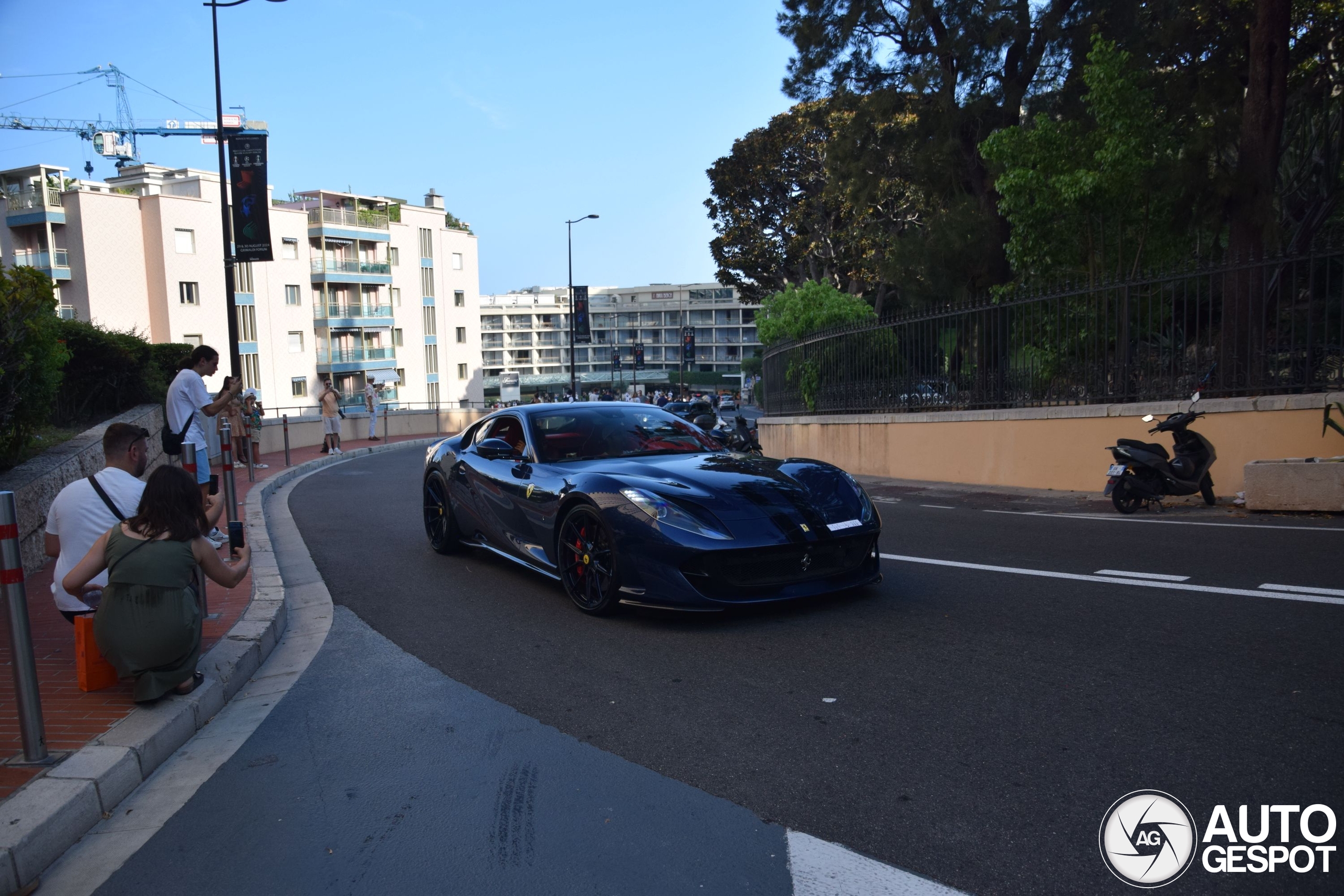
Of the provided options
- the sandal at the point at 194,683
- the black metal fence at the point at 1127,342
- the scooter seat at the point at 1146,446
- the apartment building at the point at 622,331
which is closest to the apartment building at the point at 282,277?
the black metal fence at the point at 1127,342

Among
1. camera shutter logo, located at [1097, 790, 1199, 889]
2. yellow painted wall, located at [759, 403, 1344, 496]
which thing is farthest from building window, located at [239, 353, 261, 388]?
camera shutter logo, located at [1097, 790, 1199, 889]

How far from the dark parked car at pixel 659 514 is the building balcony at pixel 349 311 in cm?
5367

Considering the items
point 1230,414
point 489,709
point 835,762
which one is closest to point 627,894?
point 835,762

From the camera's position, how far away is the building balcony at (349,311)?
56875mm

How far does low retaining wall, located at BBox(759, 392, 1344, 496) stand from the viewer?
32.0 feet

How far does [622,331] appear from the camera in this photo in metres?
120

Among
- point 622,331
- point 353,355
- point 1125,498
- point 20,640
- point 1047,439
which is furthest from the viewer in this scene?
point 622,331

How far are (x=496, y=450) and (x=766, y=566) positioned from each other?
100 inches

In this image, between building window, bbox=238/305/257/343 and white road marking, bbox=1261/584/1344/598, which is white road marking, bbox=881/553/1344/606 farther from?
building window, bbox=238/305/257/343

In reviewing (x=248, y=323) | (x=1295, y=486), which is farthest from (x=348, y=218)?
(x=1295, y=486)

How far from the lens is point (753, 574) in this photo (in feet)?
17.7

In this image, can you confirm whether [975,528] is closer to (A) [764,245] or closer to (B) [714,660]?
(B) [714,660]

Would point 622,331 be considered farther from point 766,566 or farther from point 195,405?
point 766,566

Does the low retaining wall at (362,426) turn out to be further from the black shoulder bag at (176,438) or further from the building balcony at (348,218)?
the building balcony at (348,218)
